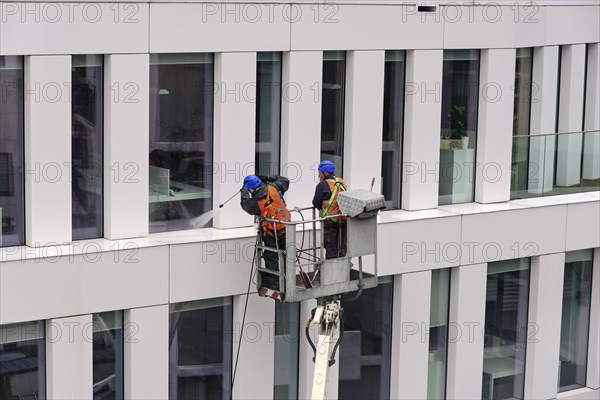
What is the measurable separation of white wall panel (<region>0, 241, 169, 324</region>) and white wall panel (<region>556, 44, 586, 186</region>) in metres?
9.21

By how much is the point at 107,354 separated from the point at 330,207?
3.94 metres

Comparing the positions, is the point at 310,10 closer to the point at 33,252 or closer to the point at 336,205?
the point at 336,205

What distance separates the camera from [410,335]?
2522cm

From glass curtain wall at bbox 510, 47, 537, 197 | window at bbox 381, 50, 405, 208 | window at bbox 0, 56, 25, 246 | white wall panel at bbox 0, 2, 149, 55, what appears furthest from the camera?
glass curtain wall at bbox 510, 47, 537, 197

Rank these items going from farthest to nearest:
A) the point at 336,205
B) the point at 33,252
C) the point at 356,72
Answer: the point at 356,72 → the point at 336,205 → the point at 33,252

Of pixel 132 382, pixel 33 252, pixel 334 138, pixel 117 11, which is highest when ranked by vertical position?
pixel 117 11

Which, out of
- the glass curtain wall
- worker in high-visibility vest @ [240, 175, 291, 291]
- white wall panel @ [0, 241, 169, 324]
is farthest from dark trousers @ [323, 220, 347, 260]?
the glass curtain wall

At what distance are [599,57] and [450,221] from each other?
5677 millimetres

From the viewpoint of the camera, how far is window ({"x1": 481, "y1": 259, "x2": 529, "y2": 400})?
26719mm

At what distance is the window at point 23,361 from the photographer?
20.7 meters

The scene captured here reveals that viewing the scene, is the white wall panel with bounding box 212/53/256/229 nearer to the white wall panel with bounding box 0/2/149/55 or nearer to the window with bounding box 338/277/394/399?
the white wall panel with bounding box 0/2/149/55

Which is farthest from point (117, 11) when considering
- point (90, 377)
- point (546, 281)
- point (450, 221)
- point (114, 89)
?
point (546, 281)

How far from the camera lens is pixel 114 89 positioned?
837 inches

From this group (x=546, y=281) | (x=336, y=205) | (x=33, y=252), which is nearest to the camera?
(x=33, y=252)
